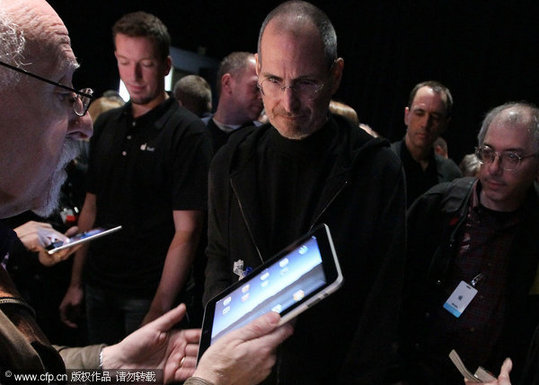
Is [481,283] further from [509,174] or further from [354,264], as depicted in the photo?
[354,264]

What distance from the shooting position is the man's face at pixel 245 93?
334cm

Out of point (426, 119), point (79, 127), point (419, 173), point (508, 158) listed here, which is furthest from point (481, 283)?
point (79, 127)

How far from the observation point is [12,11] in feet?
3.65

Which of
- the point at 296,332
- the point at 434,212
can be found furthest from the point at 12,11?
the point at 434,212

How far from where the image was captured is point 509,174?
7.07 ft

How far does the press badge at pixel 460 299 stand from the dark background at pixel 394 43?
4310mm

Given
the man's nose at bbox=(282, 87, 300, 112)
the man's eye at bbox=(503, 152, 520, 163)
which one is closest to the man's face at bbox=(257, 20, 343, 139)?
the man's nose at bbox=(282, 87, 300, 112)

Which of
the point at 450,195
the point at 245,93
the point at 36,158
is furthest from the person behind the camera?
the point at 245,93

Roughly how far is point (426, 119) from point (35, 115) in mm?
2839

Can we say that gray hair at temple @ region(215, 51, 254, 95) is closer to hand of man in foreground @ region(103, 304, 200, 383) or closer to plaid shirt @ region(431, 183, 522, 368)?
plaid shirt @ region(431, 183, 522, 368)

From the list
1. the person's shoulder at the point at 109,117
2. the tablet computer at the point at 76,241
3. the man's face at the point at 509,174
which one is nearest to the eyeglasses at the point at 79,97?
the tablet computer at the point at 76,241

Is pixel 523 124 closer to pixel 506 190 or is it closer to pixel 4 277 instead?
pixel 506 190

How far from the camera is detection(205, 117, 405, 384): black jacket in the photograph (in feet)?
5.14

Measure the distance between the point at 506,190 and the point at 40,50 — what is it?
75.1 inches
